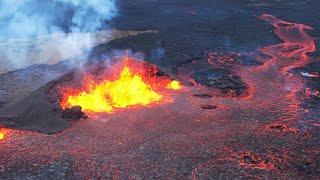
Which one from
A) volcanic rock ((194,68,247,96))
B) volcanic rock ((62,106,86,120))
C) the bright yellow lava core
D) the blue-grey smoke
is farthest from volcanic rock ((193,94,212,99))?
the blue-grey smoke

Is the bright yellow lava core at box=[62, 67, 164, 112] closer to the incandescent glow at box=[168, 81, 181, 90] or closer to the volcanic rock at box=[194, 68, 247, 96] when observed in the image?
the incandescent glow at box=[168, 81, 181, 90]

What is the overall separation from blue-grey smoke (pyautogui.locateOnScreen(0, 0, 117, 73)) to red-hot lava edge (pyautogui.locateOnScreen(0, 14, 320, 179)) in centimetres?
861

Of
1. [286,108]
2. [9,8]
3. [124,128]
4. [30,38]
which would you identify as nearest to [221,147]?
[124,128]

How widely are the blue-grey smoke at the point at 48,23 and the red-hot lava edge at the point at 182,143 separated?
28.2 ft

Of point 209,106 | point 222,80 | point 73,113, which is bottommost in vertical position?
point 222,80

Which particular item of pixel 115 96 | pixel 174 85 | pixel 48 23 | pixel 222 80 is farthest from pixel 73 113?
pixel 48 23

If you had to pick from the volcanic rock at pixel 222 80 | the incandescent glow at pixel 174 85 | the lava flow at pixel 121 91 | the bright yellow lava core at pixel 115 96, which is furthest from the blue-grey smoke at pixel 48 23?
the volcanic rock at pixel 222 80

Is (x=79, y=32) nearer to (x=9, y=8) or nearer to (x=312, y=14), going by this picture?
(x=9, y=8)

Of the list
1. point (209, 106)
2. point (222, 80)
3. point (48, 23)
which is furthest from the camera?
point (48, 23)

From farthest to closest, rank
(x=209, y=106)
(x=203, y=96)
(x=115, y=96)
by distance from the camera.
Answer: (x=203, y=96), (x=115, y=96), (x=209, y=106)

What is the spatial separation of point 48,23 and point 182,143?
1770 centimetres

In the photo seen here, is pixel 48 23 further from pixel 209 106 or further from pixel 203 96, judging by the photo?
pixel 209 106

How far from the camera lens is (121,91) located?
14.8m

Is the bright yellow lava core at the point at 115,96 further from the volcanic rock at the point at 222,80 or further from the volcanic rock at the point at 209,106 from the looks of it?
the volcanic rock at the point at 222,80
